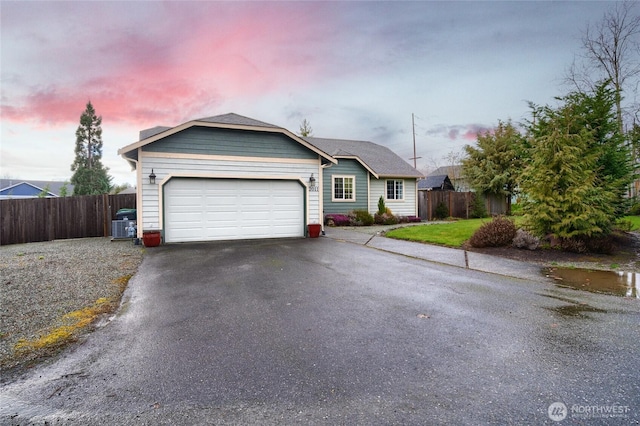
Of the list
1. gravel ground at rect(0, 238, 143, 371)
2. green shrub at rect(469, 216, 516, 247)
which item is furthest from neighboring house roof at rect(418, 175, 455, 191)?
gravel ground at rect(0, 238, 143, 371)

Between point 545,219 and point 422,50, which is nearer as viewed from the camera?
point 545,219

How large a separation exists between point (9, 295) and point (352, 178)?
16.7m

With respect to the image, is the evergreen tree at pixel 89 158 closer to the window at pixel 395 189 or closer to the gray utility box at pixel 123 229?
the gray utility box at pixel 123 229

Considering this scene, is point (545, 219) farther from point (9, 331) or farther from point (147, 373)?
point (9, 331)

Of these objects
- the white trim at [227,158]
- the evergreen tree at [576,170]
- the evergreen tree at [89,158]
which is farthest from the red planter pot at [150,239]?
the evergreen tree at [89,158]

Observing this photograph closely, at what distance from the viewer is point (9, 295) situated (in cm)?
518

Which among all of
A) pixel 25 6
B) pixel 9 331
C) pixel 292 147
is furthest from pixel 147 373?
pixel 25 6

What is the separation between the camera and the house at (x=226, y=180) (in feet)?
35.6

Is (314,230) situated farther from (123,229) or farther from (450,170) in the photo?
(450,170)

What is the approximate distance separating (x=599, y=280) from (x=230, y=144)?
36.0 ft

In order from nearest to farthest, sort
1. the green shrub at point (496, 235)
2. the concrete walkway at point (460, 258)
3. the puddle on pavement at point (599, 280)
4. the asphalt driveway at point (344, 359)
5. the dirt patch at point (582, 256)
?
the asphalt driveway at point (344, 359) → the puddle on pavement at point (599, 280) → the concrete walkway at point (460, 258) → the dirt patch at point (582, 256) → the green shrub at point (496, 235)

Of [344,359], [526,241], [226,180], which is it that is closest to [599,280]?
[526,241]

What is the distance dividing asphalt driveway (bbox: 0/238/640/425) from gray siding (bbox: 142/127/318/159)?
6.73 metres

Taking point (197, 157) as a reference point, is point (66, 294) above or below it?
below
